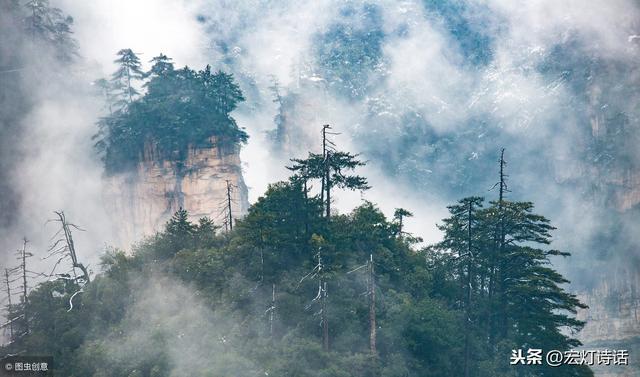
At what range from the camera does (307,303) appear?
41.6m

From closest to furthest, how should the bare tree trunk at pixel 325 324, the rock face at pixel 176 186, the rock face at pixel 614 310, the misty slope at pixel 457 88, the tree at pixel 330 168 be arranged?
the bare tree trunk at pixel 325 324, the tree at pixel 330 168, the rock face at pixel 176 186, the rock face at pixel 614 310, the misty slope at pixel 457 88

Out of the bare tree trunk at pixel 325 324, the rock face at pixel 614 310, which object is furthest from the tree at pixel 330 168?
the rock face at pixel 614 310

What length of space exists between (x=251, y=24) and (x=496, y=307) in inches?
4607

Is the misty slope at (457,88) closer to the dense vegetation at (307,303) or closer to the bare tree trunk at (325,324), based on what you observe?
the dense vegetation at (307,303)

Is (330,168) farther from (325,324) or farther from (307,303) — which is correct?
(325,324)

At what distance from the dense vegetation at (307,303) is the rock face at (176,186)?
29.6 metres

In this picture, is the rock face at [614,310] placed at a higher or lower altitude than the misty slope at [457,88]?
lower

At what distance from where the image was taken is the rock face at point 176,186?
78875 mm

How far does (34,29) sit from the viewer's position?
97.7m

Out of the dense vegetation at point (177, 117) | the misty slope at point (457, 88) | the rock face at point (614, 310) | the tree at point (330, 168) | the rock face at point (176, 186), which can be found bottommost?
the rock face at point (614, 310)

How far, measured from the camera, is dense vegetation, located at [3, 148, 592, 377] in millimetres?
37906

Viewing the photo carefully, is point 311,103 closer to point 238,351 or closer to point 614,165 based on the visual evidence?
point 614,165

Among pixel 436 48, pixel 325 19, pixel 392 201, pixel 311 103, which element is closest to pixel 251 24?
pixel 325 19

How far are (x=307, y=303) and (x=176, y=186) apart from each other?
140 ft
